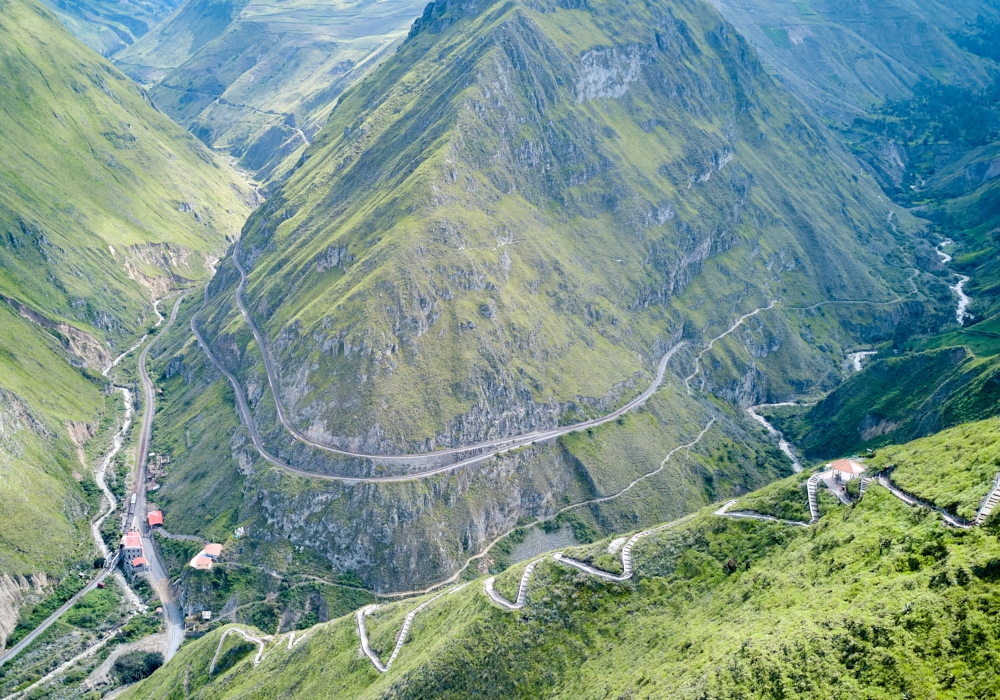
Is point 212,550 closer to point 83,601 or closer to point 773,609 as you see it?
point 83,601

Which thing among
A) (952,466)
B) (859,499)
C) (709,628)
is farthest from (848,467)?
(709,628)

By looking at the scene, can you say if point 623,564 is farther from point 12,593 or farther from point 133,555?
point 12,593

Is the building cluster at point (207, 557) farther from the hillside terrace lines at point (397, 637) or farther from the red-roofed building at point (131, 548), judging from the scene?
the hillside terrace lines at point (397, 637)

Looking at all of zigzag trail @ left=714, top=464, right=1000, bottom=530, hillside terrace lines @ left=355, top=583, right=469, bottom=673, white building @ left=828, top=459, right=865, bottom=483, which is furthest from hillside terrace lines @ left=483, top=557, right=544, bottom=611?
white building @ left=828, top=459, right=865, bottom=483

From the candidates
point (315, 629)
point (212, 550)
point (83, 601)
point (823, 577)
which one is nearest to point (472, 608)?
point (315, 629)

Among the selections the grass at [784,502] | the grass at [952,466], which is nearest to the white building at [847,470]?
the grass at [952,466]

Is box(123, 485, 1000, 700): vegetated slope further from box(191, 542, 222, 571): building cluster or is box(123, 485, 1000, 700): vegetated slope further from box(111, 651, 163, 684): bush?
box(191, 542, 222, 571): building cluster
